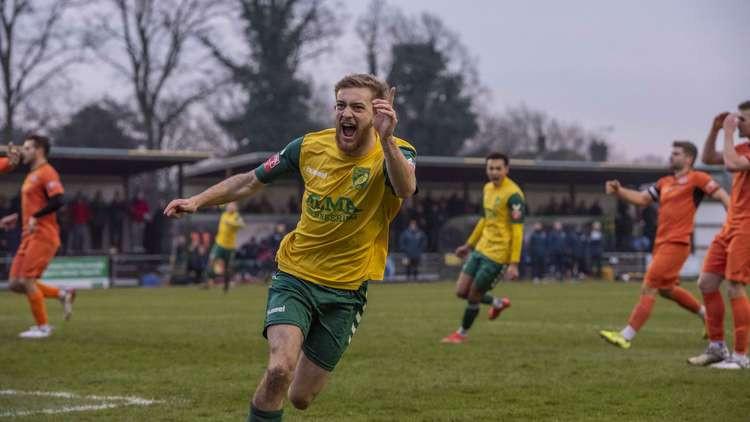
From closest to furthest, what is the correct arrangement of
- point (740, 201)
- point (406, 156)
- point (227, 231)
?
point (406, 156)
point (740, 201)
point (227, 231)

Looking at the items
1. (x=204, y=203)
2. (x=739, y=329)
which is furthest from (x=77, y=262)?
(x=204, y=203)

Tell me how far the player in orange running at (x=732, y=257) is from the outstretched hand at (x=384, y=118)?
5.21m

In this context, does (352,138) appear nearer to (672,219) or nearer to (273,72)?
(672,219)

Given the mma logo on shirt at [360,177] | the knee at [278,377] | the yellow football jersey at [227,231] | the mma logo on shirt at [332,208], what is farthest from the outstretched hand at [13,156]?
the yellow football jersey at [227,231]

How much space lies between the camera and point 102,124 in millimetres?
55438

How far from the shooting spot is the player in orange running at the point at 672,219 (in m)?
11.9

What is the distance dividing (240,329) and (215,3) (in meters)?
34.9

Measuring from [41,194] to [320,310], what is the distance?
8121 mm

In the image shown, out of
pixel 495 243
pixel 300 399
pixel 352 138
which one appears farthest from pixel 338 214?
pixel 495 243

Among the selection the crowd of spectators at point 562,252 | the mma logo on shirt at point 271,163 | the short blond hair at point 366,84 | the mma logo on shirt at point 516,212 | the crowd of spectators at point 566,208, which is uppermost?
the short blond hair at point 366,84

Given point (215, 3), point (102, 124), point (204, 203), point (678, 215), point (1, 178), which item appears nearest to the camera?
point (204, 203)

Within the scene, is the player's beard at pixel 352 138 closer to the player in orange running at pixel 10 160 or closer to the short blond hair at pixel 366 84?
the short blond hair at pixel 366 84

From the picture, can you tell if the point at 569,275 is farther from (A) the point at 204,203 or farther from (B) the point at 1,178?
(A) the point at 204,203

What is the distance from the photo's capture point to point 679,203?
1215 cm
